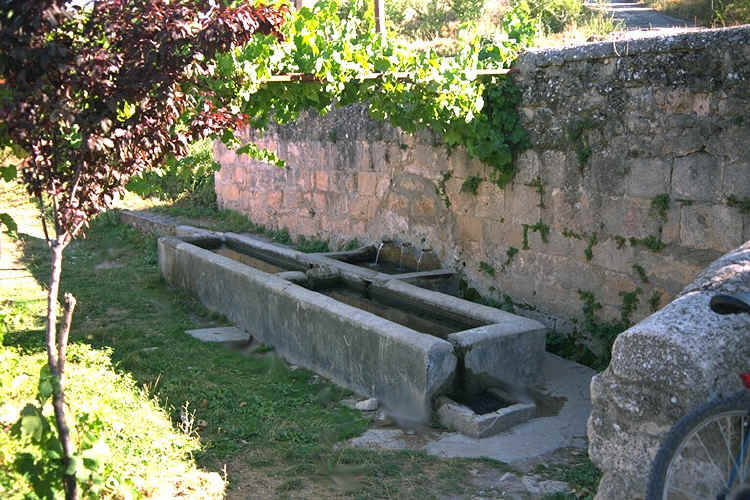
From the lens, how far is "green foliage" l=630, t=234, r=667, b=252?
4.90m

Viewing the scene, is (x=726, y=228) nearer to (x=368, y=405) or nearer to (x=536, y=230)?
(x=536, y=230)

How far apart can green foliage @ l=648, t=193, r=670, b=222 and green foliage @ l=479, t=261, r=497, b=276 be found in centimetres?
165

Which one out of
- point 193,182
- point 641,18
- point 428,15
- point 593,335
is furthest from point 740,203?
point 428,15

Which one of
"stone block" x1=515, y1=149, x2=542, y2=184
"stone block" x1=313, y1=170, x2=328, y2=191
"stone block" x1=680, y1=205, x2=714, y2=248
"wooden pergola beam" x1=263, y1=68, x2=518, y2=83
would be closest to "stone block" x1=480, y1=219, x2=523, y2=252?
"stone block" x1=515, y1=149, x2=542, y2=184

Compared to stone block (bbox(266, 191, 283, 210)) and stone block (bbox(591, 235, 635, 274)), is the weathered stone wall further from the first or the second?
stone block (bbox(266, 191, 283, 210))

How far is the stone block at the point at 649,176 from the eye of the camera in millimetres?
4852

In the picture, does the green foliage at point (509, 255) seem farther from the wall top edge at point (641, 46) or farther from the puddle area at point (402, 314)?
the wall top edge at point (641, 46)

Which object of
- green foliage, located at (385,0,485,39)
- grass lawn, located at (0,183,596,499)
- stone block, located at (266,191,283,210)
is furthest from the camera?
green foliage, located at (385,0,485,39)

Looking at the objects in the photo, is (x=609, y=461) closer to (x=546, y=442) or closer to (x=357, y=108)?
(x=546, y=442)

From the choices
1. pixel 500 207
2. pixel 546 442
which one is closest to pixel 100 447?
pixel 546 442

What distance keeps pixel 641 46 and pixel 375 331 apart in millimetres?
2578

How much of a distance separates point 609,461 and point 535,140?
11.3ft

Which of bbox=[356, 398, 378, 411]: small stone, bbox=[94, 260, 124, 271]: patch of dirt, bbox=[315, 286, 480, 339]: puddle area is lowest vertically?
bbox=[356, 398, 378, 411]: small stone

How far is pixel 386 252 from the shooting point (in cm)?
754
